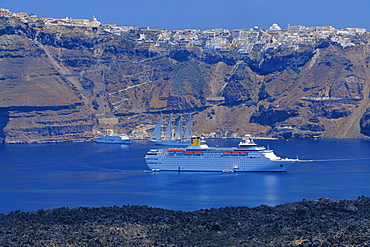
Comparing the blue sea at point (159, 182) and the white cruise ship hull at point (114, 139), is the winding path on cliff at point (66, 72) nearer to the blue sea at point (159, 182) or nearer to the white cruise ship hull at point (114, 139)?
the white cruise ship hull at point (114, 139)

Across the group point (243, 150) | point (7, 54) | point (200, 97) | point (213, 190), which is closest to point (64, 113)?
point (7, 54)

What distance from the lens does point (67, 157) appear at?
3546 inches

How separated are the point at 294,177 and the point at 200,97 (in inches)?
2739

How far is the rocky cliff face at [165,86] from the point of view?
123438 millimetres

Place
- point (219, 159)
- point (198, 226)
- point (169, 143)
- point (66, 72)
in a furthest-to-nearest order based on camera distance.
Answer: point (66, 72) < point (169, 143) < point (219, 159) < point (198, 226)

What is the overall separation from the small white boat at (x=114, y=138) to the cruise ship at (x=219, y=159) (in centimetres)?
4152

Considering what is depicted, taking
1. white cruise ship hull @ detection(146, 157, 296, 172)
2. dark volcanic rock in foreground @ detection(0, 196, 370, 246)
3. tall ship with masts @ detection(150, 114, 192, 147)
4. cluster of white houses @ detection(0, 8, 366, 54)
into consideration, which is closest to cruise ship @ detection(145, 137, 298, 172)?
white cruise ship hull @ detection(146, 157, 296, 172)

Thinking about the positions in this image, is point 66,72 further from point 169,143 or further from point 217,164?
point 217,164

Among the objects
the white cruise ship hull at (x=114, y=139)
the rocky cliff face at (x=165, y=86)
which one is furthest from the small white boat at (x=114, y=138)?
the rocky cliff face at (x=165, y=86)

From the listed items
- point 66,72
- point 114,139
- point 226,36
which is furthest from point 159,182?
point 226,36

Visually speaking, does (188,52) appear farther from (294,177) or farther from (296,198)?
(296,198)

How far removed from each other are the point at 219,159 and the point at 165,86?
65.1 metres

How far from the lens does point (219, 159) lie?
73.1 meters

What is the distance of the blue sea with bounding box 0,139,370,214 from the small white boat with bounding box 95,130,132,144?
22.1m
